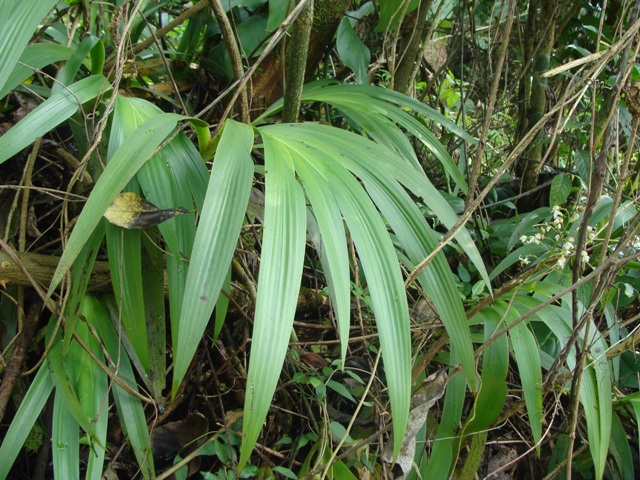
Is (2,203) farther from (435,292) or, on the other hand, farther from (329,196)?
(435,292)

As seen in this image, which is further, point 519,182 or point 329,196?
point 519,182

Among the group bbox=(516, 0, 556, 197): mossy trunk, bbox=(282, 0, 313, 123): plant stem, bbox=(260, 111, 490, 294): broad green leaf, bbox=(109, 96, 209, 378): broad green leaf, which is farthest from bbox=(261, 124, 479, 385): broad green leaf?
bbox=(516, 0, 556, 197): mossy trunk

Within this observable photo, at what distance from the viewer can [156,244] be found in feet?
2.56

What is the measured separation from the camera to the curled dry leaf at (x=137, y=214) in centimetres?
72

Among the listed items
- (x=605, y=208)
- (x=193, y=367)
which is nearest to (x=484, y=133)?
→ (x=605, y=208)

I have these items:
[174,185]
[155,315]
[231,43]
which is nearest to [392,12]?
[231,43]

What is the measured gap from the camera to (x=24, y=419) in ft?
2.62

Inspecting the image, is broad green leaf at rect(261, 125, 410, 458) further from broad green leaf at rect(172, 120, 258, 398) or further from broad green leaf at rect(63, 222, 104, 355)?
broad green leaf at rect(63, 222, 104, 355)

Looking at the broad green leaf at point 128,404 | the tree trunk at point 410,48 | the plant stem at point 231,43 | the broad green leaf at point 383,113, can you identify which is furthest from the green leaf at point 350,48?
the broad green leaf at point 128,404

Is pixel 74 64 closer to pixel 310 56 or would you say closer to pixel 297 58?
pixel 297 58

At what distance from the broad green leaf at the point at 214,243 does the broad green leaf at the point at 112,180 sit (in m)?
0.09

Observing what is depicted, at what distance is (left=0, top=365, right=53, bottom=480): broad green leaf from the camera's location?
2.51ft

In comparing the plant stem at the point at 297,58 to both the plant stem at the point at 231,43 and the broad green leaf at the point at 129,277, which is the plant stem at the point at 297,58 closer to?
the plant stem at the point at 231,43

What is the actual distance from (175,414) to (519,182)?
3.91 ft
